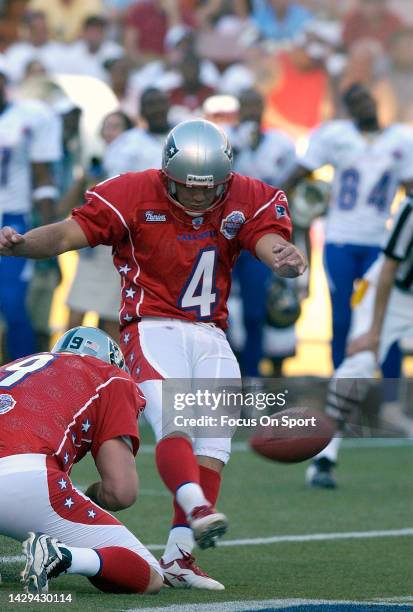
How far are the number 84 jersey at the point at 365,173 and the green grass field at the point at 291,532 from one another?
5.05ft

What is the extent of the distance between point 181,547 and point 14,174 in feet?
17.1

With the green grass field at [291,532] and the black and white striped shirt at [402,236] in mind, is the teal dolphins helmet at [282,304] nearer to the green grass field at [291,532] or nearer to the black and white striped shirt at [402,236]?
the green grass field at [291,532]

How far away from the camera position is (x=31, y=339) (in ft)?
32.3

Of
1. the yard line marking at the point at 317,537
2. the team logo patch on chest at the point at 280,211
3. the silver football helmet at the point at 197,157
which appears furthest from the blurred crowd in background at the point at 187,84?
the silver football helmet at the point at 197,157

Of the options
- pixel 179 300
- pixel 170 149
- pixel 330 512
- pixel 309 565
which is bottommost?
pixel 330 512

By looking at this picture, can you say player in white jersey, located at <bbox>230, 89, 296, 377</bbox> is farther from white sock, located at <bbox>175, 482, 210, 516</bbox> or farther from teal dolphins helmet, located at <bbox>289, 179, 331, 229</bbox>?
white sock, located at <bbox>175, 482, 210, 516</bbox>

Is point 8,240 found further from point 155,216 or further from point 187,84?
point 187,84

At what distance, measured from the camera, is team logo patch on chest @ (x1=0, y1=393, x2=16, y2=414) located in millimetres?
4359

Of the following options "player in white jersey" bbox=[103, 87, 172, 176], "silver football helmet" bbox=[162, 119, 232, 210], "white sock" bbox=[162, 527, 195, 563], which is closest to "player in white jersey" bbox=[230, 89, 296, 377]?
"player in white jersey" bbox=[103, 87, 172, 176]

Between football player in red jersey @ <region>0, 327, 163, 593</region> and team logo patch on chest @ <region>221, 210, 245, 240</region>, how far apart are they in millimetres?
800

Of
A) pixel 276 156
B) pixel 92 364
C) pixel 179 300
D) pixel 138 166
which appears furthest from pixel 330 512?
pixel 276 156

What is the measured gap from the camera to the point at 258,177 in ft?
33.1

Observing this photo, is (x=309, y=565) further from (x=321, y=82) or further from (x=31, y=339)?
(x=321, y=82)

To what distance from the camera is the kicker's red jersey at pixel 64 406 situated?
4.34m
